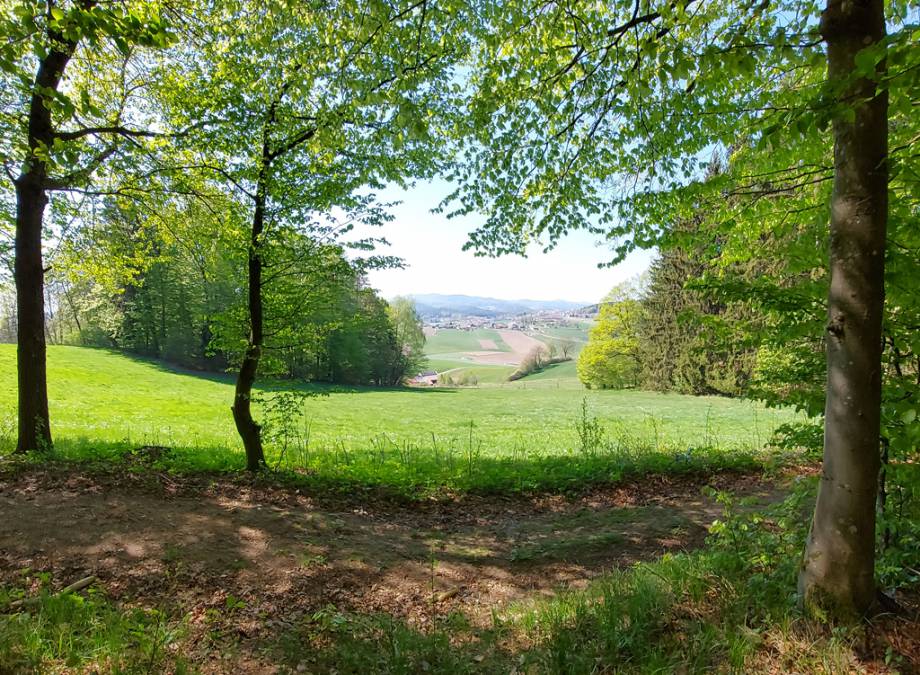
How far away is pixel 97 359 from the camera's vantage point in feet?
110

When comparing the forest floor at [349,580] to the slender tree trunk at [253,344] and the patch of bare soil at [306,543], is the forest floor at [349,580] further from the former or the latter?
the slender tree trunk at [253,344]

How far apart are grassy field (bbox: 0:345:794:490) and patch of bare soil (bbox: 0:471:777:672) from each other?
1162mm

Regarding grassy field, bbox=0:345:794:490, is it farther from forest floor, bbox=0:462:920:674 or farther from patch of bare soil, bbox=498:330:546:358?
patch of bare soil, bbox=498:330:546:358

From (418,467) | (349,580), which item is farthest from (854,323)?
(418,467)

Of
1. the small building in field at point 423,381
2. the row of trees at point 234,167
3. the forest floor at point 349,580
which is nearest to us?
the forest floor at point 349,580

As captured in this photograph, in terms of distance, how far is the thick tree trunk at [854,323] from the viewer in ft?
7.43

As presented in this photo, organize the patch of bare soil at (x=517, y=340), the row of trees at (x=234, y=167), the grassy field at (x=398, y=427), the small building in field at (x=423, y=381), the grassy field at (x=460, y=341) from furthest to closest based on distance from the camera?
1. the grassy field at (x=460, y=341)
2. the patch of bare soil at (x=517, y=340)
3. the small building in field at (x=423, y=381)
4. the grassy field at (x=398, y=427)
5. the row of trees at (x=234, y=167)

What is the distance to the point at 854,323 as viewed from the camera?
2301mm

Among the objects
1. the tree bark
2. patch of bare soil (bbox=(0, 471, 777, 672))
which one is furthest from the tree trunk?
patch of bare soil (bbox=(0, 471, 777, 672))

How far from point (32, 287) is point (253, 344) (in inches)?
152

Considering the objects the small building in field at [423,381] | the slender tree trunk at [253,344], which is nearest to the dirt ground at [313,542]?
the slender tree trunk at [253,344]

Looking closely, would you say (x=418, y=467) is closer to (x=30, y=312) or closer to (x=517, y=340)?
(x=30, y=312)

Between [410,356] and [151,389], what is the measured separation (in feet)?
94.6

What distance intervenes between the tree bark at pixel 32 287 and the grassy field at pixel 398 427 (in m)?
0.69
